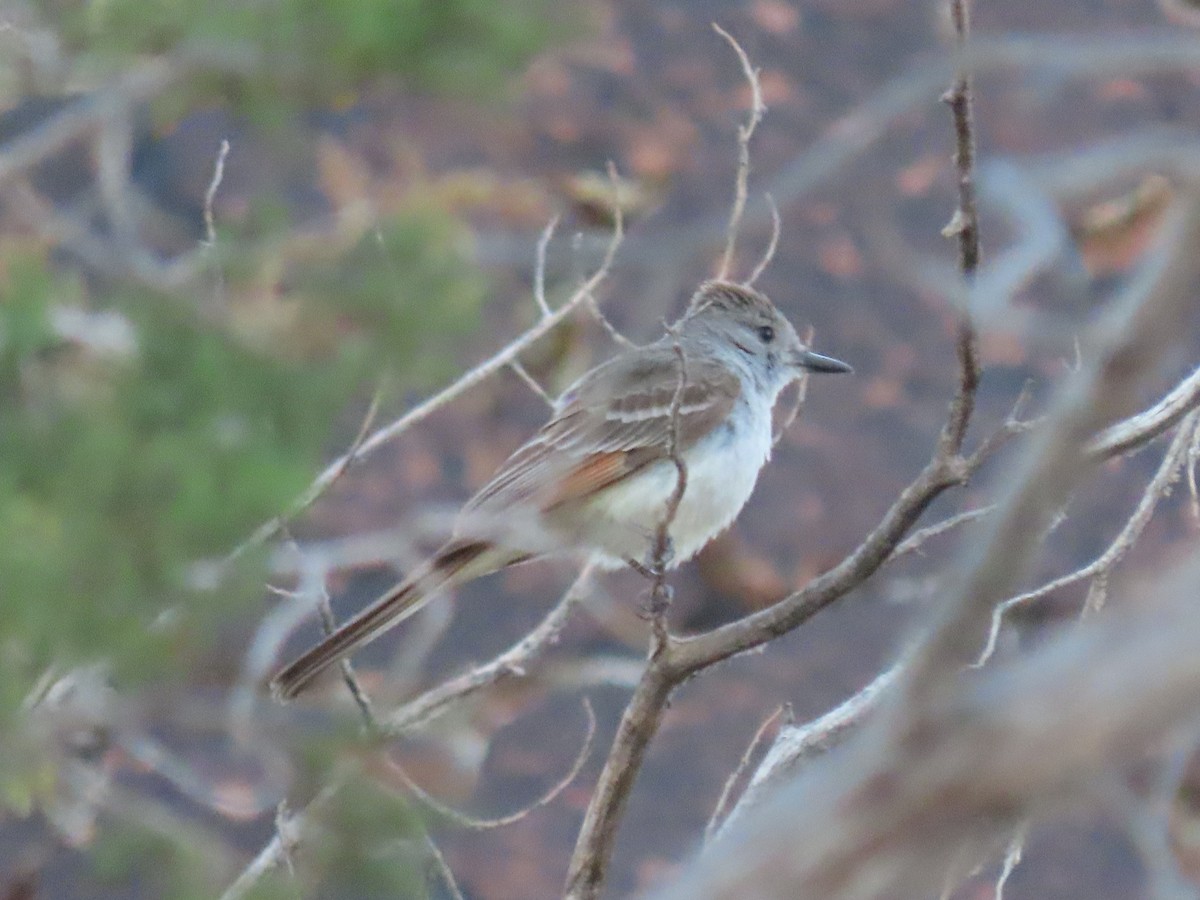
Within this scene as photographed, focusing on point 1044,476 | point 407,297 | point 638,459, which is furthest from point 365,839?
point 638,459

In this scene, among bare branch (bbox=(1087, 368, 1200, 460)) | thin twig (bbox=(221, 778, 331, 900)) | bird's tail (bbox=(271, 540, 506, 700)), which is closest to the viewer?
bare branch (bbox=(1087, 368, 1200, 460))

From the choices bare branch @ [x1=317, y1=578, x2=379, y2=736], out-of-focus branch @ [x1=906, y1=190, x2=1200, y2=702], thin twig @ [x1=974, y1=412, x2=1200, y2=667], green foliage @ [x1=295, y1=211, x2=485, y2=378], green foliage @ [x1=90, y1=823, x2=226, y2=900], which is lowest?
thin twig @ [x1=974, y1=412, x2=1200, y2=667]

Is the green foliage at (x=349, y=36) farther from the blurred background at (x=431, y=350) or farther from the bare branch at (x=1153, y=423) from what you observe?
the bare branch at (x=1153, y=423)

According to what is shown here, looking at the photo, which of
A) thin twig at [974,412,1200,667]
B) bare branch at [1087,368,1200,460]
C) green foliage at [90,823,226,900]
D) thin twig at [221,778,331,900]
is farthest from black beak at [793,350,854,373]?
green foliage at [90,823,226,900]

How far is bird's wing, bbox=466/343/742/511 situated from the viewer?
6.98 meters

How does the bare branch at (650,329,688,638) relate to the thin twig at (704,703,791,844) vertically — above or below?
above

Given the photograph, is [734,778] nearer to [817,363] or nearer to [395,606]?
[395,606]

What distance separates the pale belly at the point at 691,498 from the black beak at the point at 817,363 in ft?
1.82

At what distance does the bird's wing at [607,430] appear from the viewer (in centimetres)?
698

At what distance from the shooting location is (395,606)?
6.11 metres

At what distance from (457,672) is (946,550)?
2181 mm

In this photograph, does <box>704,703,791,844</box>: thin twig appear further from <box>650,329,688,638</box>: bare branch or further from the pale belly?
the pale belly

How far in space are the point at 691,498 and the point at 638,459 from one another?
1.15ft

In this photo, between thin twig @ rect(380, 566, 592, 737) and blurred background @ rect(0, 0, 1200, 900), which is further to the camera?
thin twig @ rect(380, 566, 592, 737)
